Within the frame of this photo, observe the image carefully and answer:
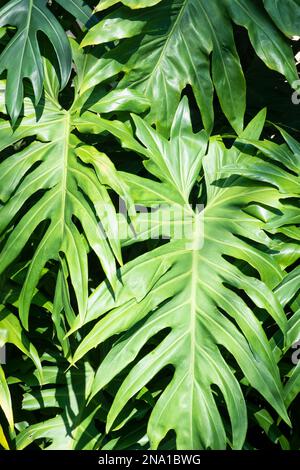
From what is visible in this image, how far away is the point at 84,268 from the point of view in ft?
4.34

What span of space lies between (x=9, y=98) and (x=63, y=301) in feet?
1.44

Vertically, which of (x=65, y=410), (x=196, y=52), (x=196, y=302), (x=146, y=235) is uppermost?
Answer: (x=196, y=52)

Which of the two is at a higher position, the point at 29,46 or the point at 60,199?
the point at 29,46

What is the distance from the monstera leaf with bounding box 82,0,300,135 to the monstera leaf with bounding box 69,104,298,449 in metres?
0.08

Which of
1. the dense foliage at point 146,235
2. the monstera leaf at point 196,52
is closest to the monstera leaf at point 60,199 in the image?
the dense foliage at point 146,235

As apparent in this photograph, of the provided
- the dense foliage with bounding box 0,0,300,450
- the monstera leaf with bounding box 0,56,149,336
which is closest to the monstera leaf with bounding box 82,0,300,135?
the dense foliage with bounding box 0,0,300,450

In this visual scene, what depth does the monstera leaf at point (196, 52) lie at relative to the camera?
1.57 m

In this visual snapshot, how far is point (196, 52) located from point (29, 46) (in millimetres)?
400

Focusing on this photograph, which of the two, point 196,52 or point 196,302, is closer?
point 196,302

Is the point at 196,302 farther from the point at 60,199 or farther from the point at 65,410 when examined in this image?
the point at 65,410

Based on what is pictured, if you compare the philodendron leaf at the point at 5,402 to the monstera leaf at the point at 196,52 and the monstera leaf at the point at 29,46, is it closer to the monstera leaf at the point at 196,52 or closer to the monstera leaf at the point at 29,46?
the monstera leaf at the point at 29,46

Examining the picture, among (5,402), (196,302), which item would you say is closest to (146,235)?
(196,302)

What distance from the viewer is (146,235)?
1.44 metres

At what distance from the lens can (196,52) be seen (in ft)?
5.33
